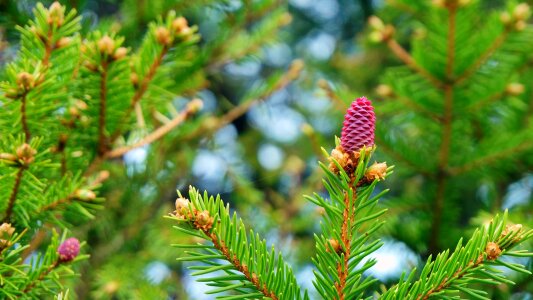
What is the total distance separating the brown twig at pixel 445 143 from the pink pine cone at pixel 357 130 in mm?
872

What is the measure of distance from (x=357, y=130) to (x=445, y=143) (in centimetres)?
93

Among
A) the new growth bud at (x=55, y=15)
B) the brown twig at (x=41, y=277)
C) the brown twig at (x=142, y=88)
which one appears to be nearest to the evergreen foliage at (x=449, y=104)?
the brown twig at (x=142, y=88)

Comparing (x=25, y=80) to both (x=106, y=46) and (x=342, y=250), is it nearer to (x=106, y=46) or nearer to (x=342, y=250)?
(x=106, y=46)

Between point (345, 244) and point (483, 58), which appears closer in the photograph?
point (345, 244)

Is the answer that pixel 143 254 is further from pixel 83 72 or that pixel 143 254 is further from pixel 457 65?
pixel 457 65

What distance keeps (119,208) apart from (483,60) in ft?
3.44

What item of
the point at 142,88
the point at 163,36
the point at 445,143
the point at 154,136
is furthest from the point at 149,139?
the point at 445,143

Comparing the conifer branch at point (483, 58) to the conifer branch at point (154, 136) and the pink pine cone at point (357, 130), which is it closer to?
the conifer branch at point (154, 136)

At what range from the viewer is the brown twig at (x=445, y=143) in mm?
1341

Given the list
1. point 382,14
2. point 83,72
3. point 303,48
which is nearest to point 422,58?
point 83,72

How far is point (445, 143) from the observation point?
1420 millimetres

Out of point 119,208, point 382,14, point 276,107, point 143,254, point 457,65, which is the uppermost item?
point 276,107

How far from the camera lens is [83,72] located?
0.89 meters

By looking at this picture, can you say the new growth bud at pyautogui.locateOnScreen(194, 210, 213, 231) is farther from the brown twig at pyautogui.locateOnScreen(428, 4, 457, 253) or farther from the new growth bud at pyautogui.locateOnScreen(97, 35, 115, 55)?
the brown twig at pyautogui.locateOnScreen(428, 4, 457, 253)
